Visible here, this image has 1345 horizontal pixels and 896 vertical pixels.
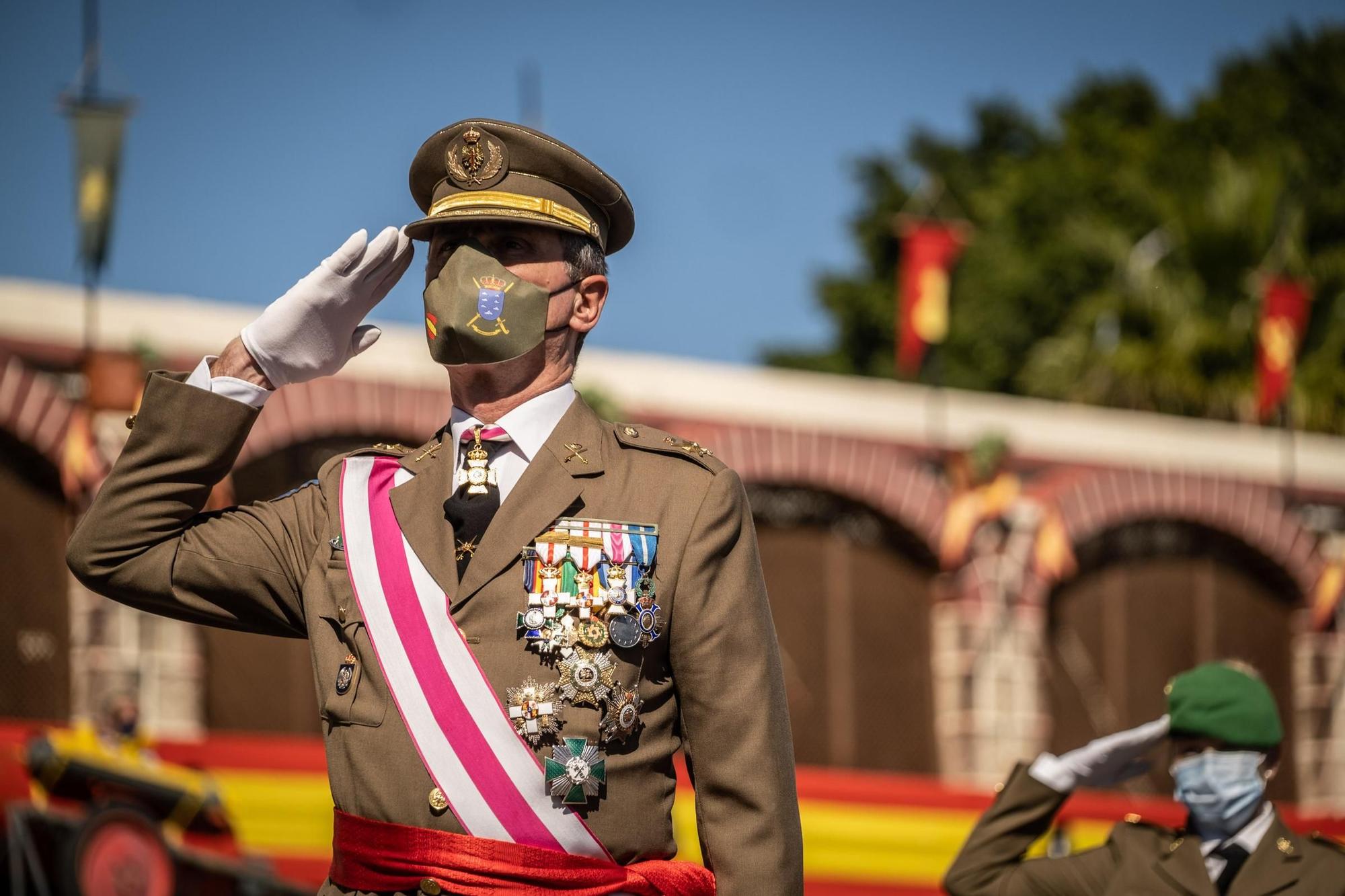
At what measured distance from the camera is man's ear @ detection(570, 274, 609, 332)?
2.71 metres

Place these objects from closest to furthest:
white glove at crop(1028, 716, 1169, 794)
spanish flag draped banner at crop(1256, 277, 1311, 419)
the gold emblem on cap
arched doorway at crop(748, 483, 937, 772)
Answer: the gold emblem on cap
white glove at crop(1028, 716, 1169, 794)
arched doorway at crop(748, 483, 937, 772)
spanish flag draped banner at crop(1256, 277, 1311, 419)

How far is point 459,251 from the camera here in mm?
2619

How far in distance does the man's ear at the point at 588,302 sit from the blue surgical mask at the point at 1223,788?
2209mm

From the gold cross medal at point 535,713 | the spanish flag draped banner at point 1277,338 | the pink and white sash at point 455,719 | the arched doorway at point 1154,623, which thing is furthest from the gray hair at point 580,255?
the spanish flag draped banner at point 1277,338

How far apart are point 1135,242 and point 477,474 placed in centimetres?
2587

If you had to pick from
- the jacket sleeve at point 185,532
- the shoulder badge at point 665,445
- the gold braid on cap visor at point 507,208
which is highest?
the gold braid on cap visor at point 507,208

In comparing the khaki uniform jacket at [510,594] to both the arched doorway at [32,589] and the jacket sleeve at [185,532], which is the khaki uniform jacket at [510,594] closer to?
the jacket sleeve at [185,532]

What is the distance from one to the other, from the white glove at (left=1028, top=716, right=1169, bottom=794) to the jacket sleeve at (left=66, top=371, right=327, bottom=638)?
231cm

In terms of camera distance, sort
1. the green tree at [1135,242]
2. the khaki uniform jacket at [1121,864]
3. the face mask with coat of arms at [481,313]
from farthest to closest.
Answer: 1. the green tree at [1135,242]
2. the khaki uniform jacket at [1121,864]
3. the face mask with coat of arms at [481,313]

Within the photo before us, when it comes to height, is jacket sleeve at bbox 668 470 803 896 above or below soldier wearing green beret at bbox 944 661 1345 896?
above

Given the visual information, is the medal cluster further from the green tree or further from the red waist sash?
the green tree

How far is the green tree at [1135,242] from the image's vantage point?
20391 millimetres

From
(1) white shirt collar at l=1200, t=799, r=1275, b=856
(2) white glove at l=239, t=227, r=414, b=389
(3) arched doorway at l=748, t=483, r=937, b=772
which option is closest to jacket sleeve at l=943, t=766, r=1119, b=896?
(1) white shirt collar at l=1200, t=799, r=1275, b=856

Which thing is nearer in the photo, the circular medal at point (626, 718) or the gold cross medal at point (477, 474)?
the circular medal at point (626, 718)
